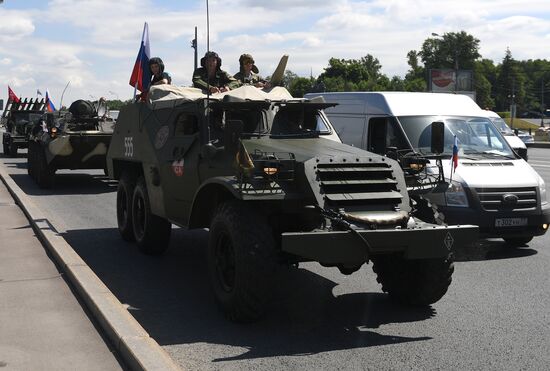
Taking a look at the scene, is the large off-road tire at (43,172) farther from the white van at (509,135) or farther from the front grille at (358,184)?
the front grille at (358,184)

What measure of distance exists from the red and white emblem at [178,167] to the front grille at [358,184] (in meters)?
2.02

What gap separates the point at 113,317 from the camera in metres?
5.99

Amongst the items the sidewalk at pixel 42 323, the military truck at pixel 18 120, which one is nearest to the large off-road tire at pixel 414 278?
the sidewalk at pixel 42 323

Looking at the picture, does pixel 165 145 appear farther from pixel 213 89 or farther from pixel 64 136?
pixel 64 136

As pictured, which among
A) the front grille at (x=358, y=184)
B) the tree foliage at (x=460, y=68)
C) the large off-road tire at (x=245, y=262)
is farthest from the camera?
the tree foliage at (x=460, y=68)

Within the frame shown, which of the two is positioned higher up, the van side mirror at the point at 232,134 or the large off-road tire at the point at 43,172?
the van side mirror at the point at 232,134

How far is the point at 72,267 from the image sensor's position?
25.4 ft

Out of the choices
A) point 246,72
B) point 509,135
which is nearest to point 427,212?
point 246,72

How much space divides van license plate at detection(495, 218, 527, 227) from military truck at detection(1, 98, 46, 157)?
21.3m

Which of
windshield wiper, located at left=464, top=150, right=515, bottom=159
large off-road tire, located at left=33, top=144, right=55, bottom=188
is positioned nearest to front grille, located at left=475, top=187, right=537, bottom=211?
windshield wiper, located at left=464, top=150, right=515, bottom=159

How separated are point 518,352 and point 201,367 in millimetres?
2253

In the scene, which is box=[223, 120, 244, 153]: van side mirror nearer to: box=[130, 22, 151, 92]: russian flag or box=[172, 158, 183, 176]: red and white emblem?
box=[172, 158, 183, 176]: red and white emblem

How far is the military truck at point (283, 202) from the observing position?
6.09 metres

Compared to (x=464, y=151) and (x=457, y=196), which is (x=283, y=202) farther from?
(x=464, y=151)
